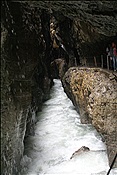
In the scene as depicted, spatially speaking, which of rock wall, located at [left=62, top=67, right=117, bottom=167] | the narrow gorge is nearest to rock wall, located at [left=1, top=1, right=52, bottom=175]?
the narrow gorge

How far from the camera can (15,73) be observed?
7.30m

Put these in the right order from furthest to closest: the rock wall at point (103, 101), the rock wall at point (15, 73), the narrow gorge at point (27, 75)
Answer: the rock wall at point (103, 101) < the rock wall at point (15, 73) < the narrow gorge at point (27, 75)

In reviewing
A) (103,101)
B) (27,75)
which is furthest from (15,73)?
(103,101)

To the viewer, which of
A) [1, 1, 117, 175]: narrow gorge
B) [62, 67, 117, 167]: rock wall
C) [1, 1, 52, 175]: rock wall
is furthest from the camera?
[62, 67, 117, 167]: rock wall

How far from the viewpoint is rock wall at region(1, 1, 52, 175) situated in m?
6.67

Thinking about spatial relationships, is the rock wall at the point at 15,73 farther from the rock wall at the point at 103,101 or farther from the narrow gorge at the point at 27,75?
the rock wall at the point at 103,101

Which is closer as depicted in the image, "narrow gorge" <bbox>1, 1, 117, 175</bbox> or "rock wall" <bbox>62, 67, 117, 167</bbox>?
"narrow gorge" <bbox>1, 1, 117, 175</bbox>

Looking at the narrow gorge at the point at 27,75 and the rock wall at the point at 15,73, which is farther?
the rock wall at the point at 15,73

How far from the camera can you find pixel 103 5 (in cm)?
590

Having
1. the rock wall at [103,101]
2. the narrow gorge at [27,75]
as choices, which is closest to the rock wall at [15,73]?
the narrow gorge at [27,75]

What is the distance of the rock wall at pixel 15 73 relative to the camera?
667 cm

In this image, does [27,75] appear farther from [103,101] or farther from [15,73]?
[103,101]

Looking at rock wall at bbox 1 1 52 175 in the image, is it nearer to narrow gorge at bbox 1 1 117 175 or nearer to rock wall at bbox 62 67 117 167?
narrow gorge at bbox 1 1 117 175

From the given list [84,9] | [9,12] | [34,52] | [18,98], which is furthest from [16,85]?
[84,9]
